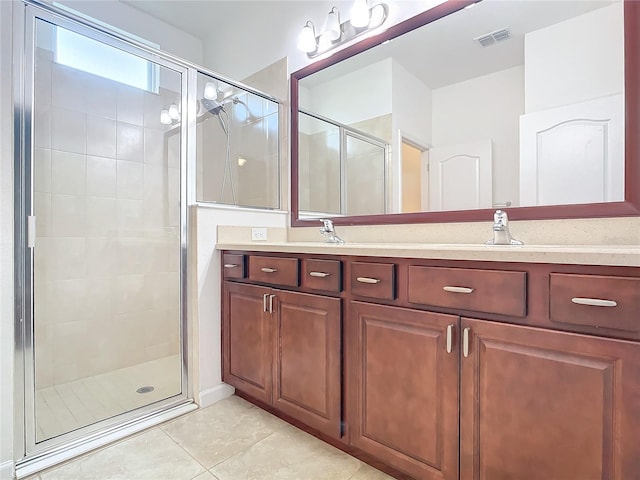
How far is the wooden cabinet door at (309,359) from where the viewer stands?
145 centimetres

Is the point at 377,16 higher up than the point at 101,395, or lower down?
higher up

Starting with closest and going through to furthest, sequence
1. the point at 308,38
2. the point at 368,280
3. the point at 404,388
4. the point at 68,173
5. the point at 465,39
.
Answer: the point at 404,388 → the point at 368,280 → the point at 465,39 → the point at 68,173 → the point at 308,38

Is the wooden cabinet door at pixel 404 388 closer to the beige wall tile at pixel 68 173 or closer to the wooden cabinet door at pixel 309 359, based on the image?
the wooden cabinet door at pixel 309 359

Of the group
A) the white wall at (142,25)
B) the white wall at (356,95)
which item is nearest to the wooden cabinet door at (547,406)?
the white wall at (356,95)

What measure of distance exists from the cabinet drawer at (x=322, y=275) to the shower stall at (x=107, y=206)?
0.80 metres

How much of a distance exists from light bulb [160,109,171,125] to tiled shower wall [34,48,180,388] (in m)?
0.03

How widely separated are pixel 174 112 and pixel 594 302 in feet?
7.02

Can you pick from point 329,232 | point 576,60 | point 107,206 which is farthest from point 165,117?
point 576,60

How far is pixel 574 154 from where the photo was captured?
1372 millimetres

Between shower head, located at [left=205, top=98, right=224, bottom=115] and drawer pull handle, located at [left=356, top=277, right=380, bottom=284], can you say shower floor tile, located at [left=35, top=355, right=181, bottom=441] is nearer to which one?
drawer pull handle, located at [left=356, top=277, right=380, bottom=284]

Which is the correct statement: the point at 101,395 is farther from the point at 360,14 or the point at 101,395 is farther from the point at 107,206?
the point at 360,14

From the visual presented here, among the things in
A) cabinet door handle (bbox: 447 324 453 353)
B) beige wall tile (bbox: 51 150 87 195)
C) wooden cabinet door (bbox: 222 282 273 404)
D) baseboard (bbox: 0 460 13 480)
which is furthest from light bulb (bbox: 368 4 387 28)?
baseboard (bbox: 0 460 13 480)

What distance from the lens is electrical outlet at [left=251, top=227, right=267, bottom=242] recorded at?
2206mm

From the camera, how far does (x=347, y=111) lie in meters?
2.12
